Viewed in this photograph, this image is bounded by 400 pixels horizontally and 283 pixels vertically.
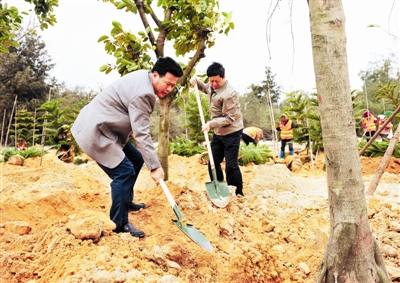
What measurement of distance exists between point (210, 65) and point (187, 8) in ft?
2.46

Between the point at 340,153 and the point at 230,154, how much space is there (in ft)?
7.46

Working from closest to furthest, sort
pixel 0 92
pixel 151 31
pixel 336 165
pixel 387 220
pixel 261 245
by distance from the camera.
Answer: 1. pixel 336 165
2. pixel 261 245
3. pixel 387 220
4. pixel 151 31
5. pixel 0 92

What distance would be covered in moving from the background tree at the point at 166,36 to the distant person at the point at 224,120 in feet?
1.58

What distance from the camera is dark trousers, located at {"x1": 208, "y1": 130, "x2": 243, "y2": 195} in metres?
4.09

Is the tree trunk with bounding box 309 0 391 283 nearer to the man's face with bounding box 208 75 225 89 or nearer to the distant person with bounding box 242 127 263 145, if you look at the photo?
the man's face with bounding box 208 75 225 89

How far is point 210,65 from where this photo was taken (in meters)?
3.89

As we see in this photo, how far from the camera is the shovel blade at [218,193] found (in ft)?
11.7

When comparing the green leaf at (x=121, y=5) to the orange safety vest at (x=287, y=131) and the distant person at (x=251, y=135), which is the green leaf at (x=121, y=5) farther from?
the orange safety vest at (x=287, y=131)

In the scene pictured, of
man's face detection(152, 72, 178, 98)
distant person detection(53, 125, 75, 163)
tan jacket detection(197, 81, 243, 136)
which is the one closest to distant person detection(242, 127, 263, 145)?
distant person detection(53, 125, 75, 163)

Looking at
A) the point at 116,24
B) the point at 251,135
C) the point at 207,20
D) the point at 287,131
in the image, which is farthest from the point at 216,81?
the point at 287,131

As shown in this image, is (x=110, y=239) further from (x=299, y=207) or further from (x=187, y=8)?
(x=187, y=8)

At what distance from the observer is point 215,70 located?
3.82 m

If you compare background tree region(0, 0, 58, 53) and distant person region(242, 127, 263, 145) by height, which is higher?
background tree region(0, 0, 58, 53)

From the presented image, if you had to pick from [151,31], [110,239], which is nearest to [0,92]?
[151,31]
